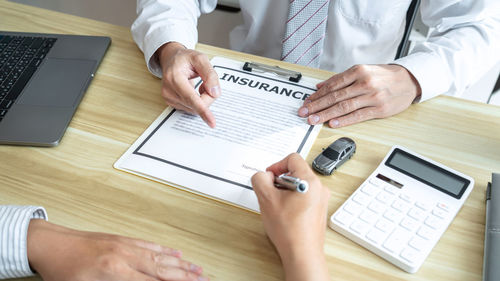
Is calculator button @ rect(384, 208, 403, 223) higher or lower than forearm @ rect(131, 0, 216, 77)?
lower

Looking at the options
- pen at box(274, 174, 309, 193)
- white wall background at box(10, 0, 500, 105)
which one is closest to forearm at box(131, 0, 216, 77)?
pen at box(274, 174, 309, 193)

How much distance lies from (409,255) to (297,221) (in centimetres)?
17

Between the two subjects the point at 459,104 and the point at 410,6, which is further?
the point at 410,6

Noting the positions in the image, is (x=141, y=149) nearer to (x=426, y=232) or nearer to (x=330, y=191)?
(x=330, y=191)

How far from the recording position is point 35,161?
2.33ft

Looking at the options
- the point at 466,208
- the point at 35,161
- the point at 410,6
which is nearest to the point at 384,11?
the point at 410,6

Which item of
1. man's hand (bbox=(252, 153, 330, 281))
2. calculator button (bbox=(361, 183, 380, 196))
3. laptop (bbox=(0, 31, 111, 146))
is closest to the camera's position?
man's hand (bbox=(252, 153, 330, 281))

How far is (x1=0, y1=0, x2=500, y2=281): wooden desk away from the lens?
0.57 meters

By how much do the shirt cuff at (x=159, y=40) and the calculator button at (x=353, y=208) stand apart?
0.53 metres

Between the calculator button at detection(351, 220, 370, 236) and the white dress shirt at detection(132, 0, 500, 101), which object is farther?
the white dress shirt at detection(132, 0, 500, 101)

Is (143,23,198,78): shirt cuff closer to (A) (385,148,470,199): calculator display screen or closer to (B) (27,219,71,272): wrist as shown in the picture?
(B) (27,219,71,272): wrist

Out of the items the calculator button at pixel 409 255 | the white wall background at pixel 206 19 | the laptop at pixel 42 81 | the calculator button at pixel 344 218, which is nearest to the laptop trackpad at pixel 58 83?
the laptop at pixel 42 81

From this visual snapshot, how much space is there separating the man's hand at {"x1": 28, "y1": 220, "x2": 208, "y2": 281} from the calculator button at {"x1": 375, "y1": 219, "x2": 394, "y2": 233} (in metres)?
0.27

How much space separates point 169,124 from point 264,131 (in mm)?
193
